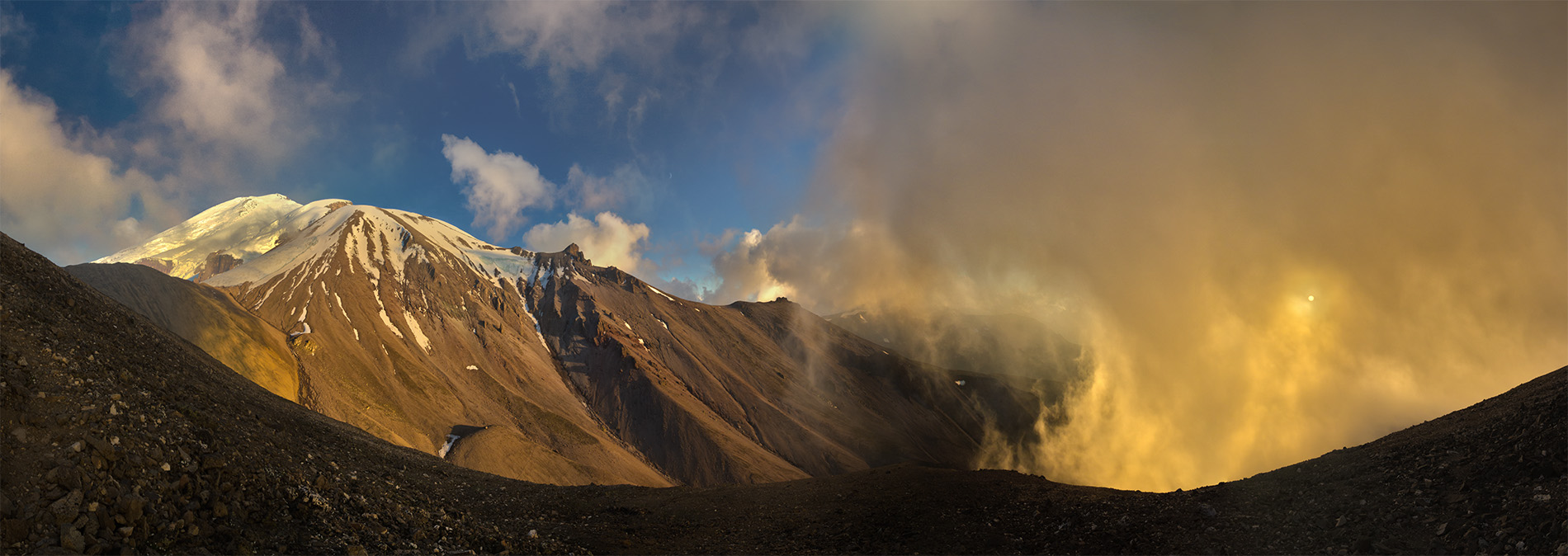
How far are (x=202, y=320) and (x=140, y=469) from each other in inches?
3350

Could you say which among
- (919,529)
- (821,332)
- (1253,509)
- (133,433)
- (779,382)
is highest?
(821,332)

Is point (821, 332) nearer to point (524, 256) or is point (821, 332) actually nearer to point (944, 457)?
point (944, 457)

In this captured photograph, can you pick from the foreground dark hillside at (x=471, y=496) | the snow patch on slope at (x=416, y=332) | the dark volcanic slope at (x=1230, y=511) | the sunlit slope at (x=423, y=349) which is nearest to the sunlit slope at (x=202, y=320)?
the sunlit slope at (x=423, y=349)

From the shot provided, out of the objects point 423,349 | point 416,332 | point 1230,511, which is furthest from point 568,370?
point 1230,511

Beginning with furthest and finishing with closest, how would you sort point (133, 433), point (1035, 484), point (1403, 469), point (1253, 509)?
1. point (1035, 484)
2. point (1253, 509)
3. point (1403, 469)
4. point (133, 433)

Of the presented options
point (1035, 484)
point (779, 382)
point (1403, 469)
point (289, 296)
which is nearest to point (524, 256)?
point (289, 296)

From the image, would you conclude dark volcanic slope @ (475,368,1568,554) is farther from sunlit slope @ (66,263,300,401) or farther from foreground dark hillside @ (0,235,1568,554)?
sunlit slope @ (66,263,300,401)

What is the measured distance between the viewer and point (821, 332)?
189 meters

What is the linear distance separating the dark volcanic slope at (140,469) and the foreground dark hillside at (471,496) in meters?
0.04

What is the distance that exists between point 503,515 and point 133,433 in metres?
14.6

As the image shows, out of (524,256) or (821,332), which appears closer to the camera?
(524,256)

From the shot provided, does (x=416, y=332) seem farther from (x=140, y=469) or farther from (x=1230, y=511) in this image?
(x=1230, y=511)

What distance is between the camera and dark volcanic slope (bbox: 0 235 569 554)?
8914mm

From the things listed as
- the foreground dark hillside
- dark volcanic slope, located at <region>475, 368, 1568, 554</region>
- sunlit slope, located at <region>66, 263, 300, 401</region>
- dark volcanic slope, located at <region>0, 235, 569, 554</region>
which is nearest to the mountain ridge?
sunlit slope, located at <region>66, 263, 300, 401</region>
